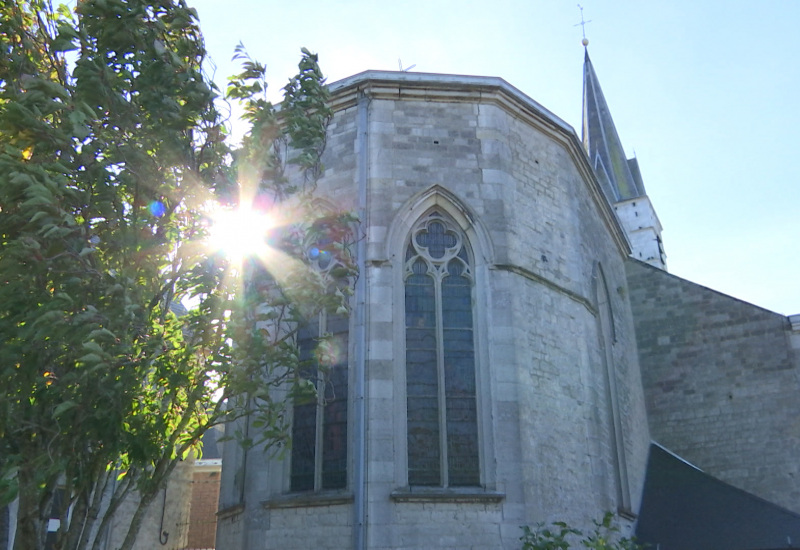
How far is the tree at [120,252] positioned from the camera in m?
5.28

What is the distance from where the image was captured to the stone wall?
47.0 ft

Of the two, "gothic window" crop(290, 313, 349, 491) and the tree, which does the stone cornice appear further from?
the tree

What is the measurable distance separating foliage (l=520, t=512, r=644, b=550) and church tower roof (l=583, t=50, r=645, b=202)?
24.8m

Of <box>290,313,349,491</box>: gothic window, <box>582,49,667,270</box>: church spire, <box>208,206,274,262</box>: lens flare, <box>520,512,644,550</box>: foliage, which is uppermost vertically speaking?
Result: <box>582,49,667,270</box>: church spire

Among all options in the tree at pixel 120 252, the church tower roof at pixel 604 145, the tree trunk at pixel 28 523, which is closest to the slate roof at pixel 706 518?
the tree at pixel 120 252

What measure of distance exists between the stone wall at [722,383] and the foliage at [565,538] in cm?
508

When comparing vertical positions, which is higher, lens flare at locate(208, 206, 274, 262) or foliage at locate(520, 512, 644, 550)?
lens flare at locate(208, 206, 274, 262)

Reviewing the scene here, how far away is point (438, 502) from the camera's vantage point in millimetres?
9062

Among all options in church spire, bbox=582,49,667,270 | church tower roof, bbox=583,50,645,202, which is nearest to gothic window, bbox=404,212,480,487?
church tower roof, bbox=583,50,645,202

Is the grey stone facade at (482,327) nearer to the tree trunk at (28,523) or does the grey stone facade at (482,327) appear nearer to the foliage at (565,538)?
the foliage at (565,538)

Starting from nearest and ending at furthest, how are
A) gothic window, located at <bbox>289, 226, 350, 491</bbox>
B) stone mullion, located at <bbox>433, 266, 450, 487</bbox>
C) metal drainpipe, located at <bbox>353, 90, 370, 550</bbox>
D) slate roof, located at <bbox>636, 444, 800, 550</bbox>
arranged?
1. metal drainpipe, located at <bbox>353, 90, 370, 550</bbox>
2. stone mullion, located at <bbox>433, 266, 450, 487</bbox>
3. gothic window, located at <bbox>289, 226, 350, 491</bbox>
4. slate roof, located at <bbox>636, 444, 800, 550</bbox>

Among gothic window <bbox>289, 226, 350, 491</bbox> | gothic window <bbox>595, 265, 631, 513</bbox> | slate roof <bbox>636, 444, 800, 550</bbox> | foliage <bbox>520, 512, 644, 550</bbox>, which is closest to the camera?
foliage <bbox>520, 512, 644, 550</bbox>

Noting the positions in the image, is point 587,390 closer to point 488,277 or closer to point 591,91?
point 488,277

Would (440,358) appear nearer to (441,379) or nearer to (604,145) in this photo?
(441,379)
